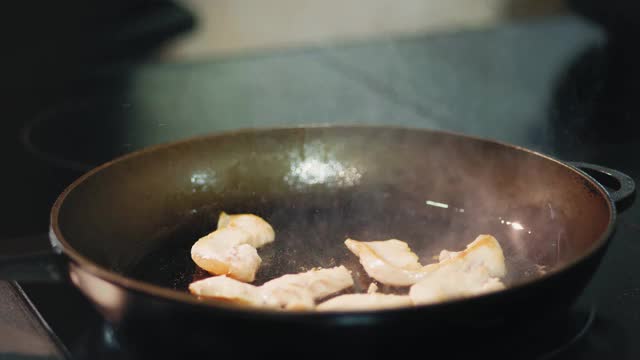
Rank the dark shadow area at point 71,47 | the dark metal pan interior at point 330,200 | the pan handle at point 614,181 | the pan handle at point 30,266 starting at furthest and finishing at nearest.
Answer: the dark shadow area at point 71,47 < the dark metal pan interior at point 330,200 < the pan handle at point 614,181 < the pan handle at point 30,266

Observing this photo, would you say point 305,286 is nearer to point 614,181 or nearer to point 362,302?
point 362,302

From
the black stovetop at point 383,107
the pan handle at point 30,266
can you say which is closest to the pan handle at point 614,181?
the black stovetop at point 383,107

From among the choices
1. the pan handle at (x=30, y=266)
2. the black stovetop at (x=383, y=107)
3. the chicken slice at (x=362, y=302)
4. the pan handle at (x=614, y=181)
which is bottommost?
the black stovetop at (x=383, y=107)

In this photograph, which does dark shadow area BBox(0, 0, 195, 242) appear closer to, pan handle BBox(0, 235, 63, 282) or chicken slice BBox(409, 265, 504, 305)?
pan handle BBox(0, 235, 63, 282)

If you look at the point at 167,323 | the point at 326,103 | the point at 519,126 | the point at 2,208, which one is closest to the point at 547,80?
the point at 519,126

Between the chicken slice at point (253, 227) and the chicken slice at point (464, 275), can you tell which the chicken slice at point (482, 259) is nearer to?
the chicken slice at point (464, 275)

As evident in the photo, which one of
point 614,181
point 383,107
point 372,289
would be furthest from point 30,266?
point 383,107

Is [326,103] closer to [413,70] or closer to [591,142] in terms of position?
[413,70]

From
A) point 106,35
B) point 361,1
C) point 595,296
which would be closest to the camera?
point 595,296

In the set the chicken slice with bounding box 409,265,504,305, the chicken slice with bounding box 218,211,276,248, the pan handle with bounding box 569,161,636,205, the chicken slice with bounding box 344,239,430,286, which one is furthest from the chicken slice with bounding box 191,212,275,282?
the pan handle with bounding box 569,161,636,205
